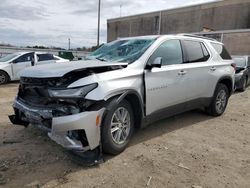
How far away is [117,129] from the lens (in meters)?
3.66

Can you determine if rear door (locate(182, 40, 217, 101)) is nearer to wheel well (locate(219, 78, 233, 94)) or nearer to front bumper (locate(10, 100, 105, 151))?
wheel well (locate(219, 78, 233, 94))

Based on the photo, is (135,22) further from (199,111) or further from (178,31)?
(199,111)

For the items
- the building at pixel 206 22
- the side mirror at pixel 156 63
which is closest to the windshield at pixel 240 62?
the side mirror at pixel 156 63

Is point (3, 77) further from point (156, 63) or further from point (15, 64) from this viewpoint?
point (156, 63)

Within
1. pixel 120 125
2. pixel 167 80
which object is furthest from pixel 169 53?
pixel 120 125

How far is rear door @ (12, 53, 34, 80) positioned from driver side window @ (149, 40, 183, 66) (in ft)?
26.5

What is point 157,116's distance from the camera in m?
4.30

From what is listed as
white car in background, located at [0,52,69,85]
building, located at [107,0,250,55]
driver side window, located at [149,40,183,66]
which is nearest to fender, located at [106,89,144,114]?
driver side window, located at [149,40,183,66]

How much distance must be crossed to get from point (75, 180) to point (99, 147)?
552 mm

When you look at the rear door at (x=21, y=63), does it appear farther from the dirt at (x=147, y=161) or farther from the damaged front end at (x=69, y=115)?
the damaged front end at (x=69, y=115)

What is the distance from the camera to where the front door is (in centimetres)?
406

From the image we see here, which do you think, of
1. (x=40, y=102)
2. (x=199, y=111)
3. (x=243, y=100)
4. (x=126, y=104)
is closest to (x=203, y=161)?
(x=126, y=104)

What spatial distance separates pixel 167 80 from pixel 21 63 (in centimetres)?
868

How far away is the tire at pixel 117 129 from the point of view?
3.38 m
